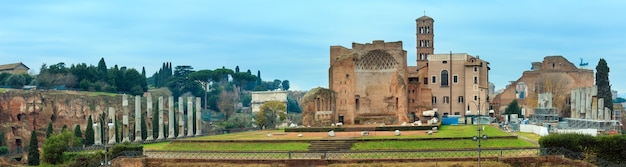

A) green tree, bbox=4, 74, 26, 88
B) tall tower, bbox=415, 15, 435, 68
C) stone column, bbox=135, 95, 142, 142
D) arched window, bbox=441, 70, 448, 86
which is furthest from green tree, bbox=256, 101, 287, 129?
green tree, bbox=4, 74, 26, 88

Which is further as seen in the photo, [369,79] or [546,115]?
[369,79]

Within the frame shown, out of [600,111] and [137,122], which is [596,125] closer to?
[600,111]

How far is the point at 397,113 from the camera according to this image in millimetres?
79375

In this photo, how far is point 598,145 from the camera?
137 ft

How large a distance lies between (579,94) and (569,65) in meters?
34.4

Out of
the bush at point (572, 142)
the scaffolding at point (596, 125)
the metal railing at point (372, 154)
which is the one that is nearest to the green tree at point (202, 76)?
the scaffolding at point (596, 125)

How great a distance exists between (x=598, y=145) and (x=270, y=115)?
206 ft

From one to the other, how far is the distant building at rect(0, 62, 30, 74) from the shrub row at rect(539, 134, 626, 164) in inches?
4284

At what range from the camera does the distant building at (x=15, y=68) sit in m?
130

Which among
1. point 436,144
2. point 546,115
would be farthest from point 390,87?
point 436,144

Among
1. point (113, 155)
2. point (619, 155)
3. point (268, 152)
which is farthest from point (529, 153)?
point (113, 155)

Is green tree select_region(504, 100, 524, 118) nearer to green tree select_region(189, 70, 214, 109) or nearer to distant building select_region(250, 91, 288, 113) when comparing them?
distant building select_region(250, 91, 288, 113)

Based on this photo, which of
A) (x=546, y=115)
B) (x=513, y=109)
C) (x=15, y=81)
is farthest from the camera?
(x=15, y=81)

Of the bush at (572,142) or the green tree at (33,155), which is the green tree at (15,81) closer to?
the green tree at (33,155)
